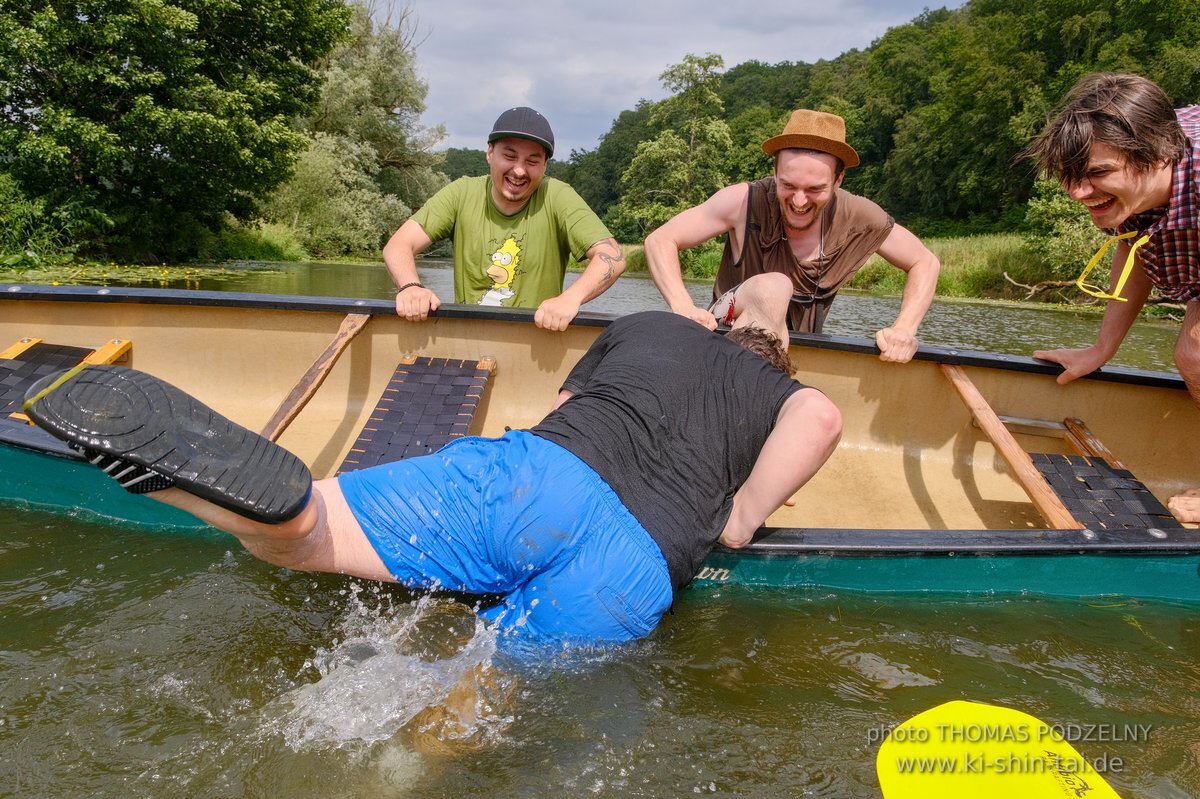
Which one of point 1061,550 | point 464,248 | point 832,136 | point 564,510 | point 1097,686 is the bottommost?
point 1097,686

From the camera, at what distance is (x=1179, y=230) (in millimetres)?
2746

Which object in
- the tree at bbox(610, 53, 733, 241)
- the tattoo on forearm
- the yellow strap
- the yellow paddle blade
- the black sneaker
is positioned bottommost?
the yellow paddle blade

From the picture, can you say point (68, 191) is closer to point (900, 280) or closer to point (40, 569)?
point (40, 569)

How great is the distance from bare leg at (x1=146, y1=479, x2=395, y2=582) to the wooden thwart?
237cm

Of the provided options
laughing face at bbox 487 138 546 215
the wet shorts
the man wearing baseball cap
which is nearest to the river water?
the wet shorts

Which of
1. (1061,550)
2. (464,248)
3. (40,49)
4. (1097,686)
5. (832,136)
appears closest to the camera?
(1097,686)

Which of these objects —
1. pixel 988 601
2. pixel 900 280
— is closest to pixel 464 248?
pixel 988 601

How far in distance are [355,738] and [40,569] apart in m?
1.53

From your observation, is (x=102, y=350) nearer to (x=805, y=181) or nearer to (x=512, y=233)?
(x=512, y=233)

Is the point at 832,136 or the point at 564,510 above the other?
the point at 832,136

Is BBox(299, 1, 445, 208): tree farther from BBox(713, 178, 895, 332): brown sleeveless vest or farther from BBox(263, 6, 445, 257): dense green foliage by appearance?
BBox(713, 178, 895, 332): brown sleeveless vest

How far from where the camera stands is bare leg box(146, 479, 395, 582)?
1461mm

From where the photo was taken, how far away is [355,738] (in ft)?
5.79

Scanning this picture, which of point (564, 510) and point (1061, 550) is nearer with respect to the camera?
point (564, 510)
